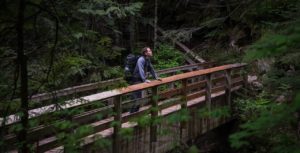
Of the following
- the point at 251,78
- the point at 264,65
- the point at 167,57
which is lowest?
the point at 251,78

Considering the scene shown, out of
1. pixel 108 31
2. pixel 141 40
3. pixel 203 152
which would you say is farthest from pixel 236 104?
pixel 141 40

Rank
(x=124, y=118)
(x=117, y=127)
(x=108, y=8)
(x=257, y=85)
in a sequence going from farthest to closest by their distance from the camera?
(x=108, y=8), (x=257, y=85), (x=124, y=118), (x=117, y=127)

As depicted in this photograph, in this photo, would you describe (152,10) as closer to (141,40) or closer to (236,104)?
(141,40)

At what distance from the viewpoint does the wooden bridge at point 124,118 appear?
4875mm

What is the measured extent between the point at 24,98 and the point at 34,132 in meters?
1.62

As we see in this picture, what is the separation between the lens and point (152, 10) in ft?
67.4

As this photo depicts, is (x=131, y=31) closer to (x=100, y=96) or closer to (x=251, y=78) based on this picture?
(x=251, y=78)

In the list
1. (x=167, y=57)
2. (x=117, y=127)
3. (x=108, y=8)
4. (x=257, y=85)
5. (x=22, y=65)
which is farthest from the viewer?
(x=167, y=57)

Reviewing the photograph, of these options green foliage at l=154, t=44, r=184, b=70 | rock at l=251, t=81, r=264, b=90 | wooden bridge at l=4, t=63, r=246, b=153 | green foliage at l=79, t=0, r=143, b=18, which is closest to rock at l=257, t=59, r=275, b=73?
rock at l=251, t=81, r=264, b=90

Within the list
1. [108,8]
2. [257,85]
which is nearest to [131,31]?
[108,8]

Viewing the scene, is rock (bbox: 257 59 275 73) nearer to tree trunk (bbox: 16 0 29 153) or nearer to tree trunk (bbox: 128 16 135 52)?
tree trunk (bbox: 128 16 135 52)

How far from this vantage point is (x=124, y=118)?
7.61 m

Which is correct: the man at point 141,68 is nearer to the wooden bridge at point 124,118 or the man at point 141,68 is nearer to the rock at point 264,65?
the wooden bridge at point 124,118

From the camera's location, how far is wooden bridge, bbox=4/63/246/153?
4.88m
